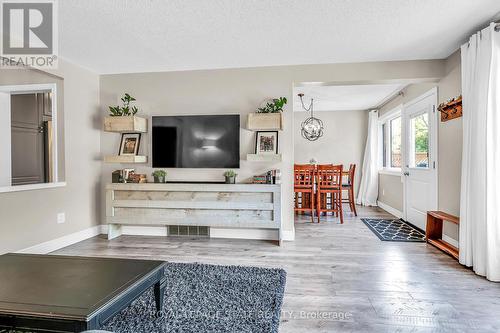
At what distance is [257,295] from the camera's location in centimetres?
218

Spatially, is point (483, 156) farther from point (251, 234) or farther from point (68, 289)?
point (68, 289)

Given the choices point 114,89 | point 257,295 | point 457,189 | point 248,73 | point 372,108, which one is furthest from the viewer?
point 372,108

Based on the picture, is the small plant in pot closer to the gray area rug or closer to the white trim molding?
the white trim molding

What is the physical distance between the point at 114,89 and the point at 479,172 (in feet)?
14.8

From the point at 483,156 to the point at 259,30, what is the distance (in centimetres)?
238

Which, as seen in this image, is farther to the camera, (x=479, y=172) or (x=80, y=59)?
(x=80, y=59)

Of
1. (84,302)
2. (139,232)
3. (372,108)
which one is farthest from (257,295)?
(372,108)

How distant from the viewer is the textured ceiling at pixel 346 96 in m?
5.00

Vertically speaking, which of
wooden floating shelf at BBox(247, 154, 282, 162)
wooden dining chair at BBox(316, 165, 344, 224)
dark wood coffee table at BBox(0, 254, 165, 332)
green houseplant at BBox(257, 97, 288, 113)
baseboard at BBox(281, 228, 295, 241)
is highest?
green houseplant at BBox(257, 97, 288, 113)

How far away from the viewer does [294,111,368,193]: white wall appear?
280 inches

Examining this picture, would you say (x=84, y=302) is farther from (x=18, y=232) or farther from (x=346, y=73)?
(x=346, y=73)

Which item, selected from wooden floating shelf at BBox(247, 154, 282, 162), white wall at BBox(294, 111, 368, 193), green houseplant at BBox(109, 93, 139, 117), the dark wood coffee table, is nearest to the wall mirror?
green houseplant at BBox(109, 93, 139, 117)

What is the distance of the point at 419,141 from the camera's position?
447cm

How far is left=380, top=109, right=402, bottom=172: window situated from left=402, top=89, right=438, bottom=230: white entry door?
0.77 m
